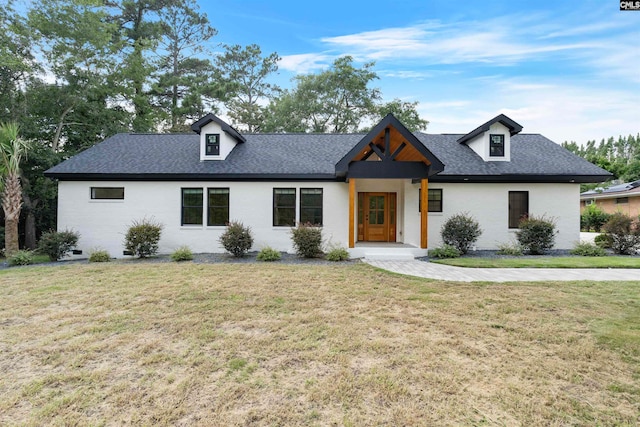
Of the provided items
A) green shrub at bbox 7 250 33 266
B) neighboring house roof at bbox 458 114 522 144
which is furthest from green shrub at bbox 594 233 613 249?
green shrub at bbox 7 250 33 266

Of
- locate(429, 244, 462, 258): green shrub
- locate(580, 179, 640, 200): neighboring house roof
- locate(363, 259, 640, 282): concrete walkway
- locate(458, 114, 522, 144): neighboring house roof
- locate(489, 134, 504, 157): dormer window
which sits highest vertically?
locate(458, 114, 522, 144): neighboring house roof

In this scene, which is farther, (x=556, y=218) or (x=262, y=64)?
(x=262, y=64)

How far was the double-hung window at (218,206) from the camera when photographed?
12.3 meters

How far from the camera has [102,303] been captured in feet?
18.7

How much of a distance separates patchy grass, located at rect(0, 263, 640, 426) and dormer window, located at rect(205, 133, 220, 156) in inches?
310

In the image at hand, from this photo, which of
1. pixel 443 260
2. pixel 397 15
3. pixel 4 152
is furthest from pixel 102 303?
pixel 397 15

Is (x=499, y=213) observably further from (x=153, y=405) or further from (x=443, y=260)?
(x=153, y=405)

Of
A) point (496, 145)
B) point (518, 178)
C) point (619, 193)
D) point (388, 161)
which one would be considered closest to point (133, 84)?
point (388, 161)

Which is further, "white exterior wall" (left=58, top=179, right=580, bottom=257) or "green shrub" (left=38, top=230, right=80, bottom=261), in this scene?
"white exterior wall" (left=58, top=179, right=580, bottom=257)

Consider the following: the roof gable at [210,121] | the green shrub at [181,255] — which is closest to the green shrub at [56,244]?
the green shrub at [181,255]

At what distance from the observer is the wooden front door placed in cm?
1341

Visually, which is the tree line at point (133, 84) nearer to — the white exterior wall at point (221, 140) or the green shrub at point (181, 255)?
the white exterior wall at point (221, 140)

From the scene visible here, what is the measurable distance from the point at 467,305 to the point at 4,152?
16036mm

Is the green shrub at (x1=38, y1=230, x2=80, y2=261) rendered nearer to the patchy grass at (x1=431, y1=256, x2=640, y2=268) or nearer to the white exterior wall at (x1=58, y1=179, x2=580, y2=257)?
the white exterior wall at (x1=58, y1=179, x2=580, y2=257)
